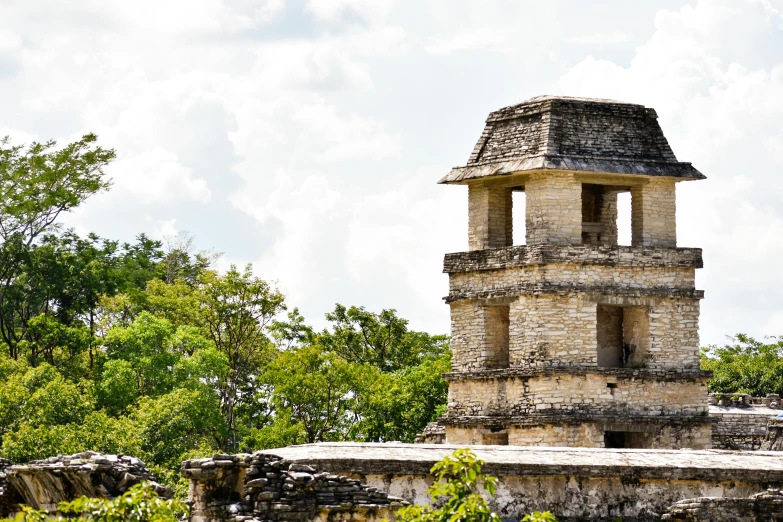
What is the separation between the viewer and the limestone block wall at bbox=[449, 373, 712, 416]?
29219 millimetres

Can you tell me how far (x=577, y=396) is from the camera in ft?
96.0

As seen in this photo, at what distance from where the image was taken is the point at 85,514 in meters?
15.8

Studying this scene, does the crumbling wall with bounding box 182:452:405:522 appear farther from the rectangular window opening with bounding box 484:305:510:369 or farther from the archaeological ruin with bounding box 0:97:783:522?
the rectangular window opening with bounding box 484:305:510:369

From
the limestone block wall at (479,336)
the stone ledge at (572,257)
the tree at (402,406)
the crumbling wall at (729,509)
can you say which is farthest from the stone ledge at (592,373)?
the tree at (402,406)

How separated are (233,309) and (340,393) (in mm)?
5305

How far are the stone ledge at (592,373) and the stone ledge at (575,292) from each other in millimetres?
1348

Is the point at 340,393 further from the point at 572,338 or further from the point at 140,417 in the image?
the point at 572,338

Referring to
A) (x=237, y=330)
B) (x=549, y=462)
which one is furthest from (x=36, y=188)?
(x=549, y=462)

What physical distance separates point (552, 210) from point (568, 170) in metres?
0.81

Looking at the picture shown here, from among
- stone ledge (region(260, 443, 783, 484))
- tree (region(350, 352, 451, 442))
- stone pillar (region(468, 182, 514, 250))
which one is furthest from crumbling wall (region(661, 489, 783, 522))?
tree (region(350, 352, 451, 442))

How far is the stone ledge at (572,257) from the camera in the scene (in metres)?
29.6

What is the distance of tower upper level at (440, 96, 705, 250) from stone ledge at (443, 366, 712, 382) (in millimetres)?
2355

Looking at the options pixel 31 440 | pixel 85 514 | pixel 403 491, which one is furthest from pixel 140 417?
pixel 85 514

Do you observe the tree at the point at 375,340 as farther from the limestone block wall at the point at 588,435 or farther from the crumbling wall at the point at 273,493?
the crumbling wall at the point at 273,493
